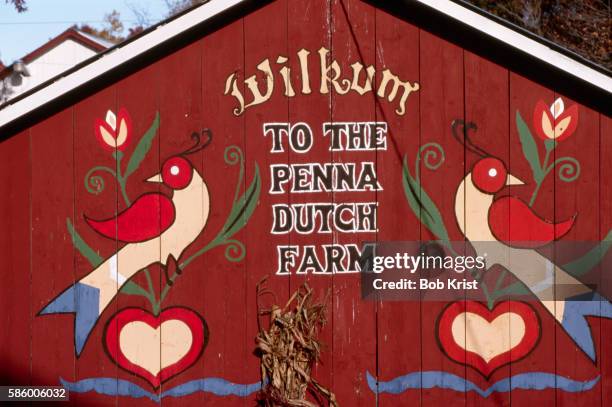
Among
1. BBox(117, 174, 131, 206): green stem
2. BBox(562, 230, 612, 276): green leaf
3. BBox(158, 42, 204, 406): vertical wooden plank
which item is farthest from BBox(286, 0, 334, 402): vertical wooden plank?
BBox(562, 230, 612, 276): green leaf

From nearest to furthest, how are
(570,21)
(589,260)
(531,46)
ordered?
(531,46) < (589,260) < (570,21)

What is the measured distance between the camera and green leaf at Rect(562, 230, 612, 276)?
659 centimetres

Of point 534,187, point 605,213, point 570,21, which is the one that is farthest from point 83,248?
point 570,21

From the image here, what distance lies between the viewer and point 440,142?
6.66m

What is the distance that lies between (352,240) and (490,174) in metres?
1.21

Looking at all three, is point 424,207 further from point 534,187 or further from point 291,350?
point 291,350

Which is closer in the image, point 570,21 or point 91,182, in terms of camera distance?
point 91,182

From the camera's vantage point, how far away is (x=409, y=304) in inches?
263

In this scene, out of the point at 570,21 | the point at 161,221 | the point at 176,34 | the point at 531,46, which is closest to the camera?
the point at 531,46

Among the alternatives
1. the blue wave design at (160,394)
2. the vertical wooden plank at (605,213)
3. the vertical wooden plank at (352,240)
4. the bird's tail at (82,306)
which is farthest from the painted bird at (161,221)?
the vertical wooden plank at (605,213)

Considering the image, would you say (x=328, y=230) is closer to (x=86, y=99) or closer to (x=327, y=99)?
(x=327, y=99)

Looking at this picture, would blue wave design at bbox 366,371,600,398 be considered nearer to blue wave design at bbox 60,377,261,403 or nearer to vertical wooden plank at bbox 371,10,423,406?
vertical wooden plank at bbox 371,10,423,406

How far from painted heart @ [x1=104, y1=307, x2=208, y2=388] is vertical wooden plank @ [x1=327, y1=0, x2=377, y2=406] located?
1.11 metres

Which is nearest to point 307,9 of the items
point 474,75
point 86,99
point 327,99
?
point 327,99
